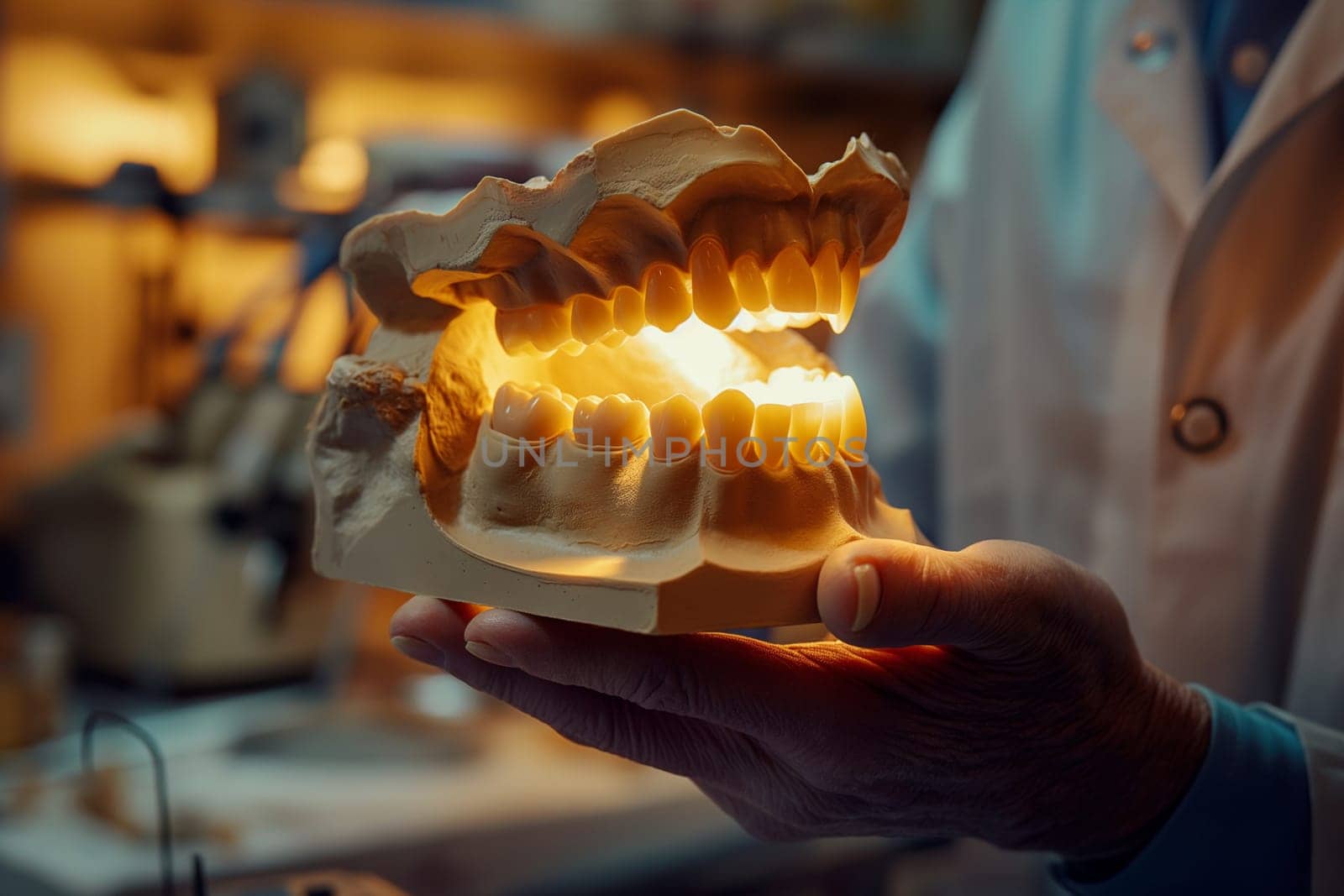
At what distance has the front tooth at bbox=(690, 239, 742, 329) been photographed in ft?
2.31

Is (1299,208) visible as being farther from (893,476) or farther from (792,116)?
(792,116)

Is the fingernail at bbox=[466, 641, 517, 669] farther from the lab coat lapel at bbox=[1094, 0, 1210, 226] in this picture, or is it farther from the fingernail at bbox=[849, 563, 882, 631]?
the lab coat lapel at bbox=[1094, 0, 1210, 226]

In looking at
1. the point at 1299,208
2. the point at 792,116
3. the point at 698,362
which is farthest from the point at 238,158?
the point at 1299,208

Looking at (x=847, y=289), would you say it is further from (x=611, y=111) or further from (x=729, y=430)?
(x=611, y=111)

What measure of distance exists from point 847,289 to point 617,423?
15 centimetres

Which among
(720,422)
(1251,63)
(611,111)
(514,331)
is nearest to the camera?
(720,422)

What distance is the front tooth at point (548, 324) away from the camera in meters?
0.77

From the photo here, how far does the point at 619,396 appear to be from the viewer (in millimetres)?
748

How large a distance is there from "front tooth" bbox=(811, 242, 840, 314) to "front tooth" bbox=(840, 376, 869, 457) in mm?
51

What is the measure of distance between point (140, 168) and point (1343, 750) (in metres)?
1.78

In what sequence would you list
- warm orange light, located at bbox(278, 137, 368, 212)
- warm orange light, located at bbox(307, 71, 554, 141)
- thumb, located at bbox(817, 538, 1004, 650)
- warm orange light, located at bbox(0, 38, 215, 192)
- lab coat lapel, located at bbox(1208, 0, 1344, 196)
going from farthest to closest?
warm orange light, located at bbox(307, 71, 554, 141) → warm orange light, located at bbox(0, 38, 215, 192) → warm orange light, located at bbox(278, 137, 368, 212) → lab coat lapel, located at bbox(1208, 0, 1344, 196) → thumb, located at bbox(817, 538, 1004, 650)

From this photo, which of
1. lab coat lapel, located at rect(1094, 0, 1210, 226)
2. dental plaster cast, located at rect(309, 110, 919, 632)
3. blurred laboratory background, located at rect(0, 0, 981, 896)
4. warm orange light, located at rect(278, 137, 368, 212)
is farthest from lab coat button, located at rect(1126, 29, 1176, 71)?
warm orange light, located at rect(278, 137, 368, 212)

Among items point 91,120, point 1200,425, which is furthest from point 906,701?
point 91,120

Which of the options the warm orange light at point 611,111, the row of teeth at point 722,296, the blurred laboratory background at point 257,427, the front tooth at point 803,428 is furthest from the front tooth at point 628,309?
the warm orange light at point 611,111
